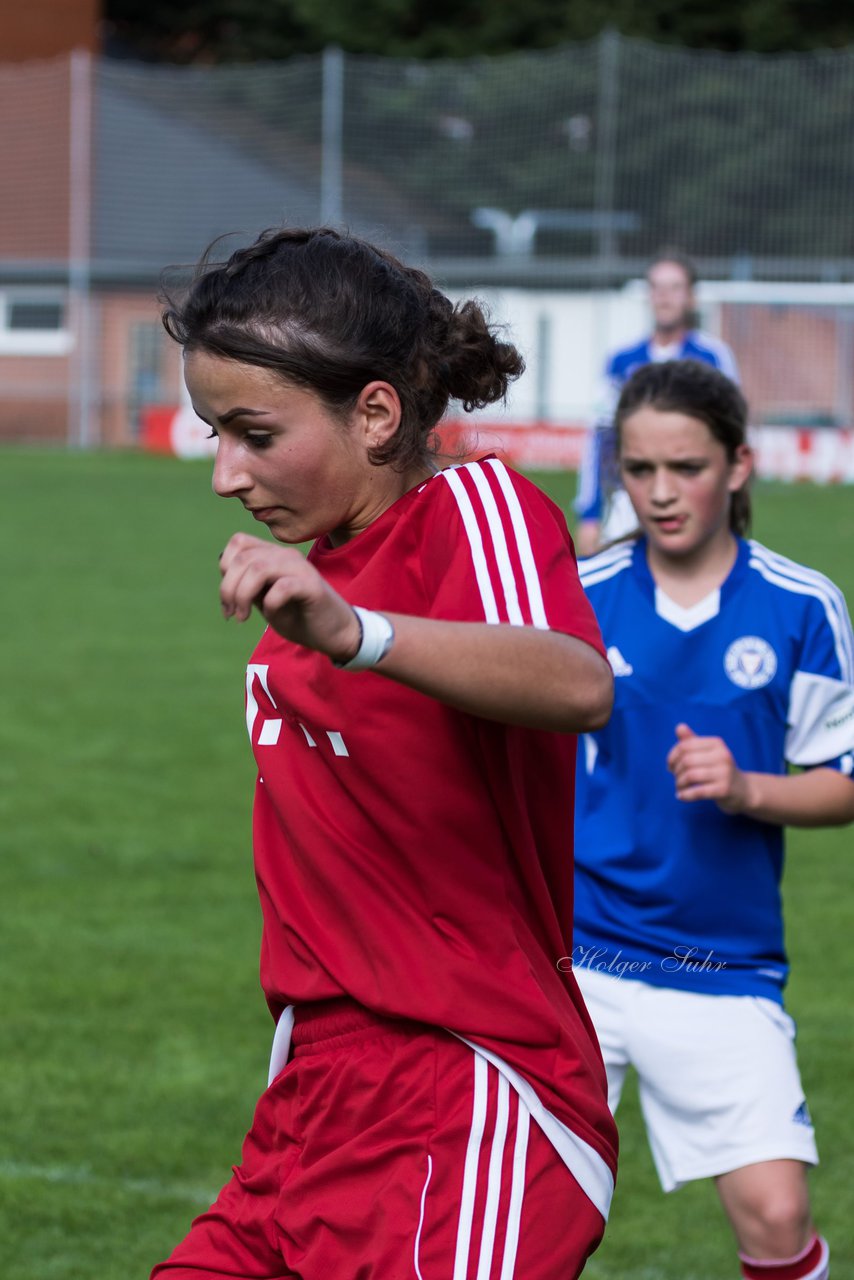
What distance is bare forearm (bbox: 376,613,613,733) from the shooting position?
1.81 m

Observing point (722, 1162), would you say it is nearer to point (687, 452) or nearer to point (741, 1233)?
point (741, 1233)

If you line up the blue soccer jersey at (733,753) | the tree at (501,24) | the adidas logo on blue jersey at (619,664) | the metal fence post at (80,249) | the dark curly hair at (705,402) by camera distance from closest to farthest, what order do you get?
the blue soccer jersey at (733,753) < the adidas logo on blue jersey at (619,664) < the dark curly hair at (705,402) < the metal fence post at (80,249) < the tree at (501,24)

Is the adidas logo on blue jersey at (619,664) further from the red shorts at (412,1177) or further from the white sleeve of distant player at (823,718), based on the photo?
the red shorts at (412,1177)

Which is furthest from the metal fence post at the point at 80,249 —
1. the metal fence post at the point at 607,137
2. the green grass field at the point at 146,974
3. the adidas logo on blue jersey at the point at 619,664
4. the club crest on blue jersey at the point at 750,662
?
the club crest on blue jersey at the point at 750,662

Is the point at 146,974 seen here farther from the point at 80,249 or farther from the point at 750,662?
the point at 80,249

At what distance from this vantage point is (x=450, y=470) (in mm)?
2133

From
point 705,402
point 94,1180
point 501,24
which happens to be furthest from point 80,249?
point 705,402

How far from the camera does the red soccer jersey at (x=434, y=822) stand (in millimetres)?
2084

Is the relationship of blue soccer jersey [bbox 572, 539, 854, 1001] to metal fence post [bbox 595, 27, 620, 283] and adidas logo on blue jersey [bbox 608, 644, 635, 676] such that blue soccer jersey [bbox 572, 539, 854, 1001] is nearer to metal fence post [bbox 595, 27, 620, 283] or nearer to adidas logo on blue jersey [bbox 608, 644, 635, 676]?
adidas logo on blue jersey [bbox 608, 644, 635, 676]

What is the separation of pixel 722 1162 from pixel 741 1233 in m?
0.12

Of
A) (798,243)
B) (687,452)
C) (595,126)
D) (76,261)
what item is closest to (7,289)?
(76,261)

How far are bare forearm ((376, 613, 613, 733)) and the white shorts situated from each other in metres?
1.42

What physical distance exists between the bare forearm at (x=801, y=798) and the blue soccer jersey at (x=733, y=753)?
46 millimetres

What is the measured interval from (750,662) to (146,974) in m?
2.76
